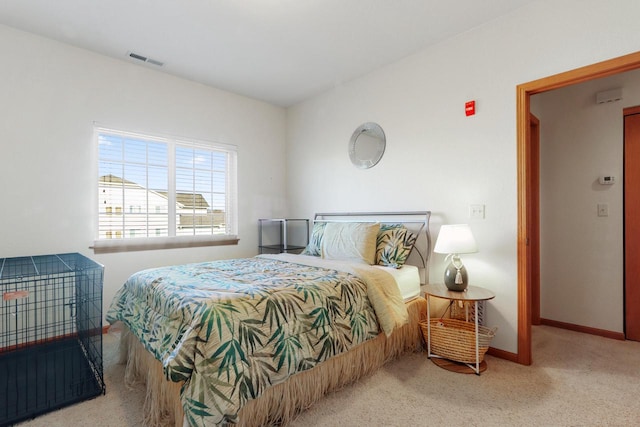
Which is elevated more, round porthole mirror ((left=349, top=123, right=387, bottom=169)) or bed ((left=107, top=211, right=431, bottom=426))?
round porthole mirror ((left=349, top=123, right=387, bottom=169))

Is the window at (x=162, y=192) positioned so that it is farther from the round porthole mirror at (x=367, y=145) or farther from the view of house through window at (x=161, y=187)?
the round porthole mirror at (x=367, y=145)

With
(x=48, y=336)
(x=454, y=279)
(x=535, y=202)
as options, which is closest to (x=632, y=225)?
(x=535, y=202)

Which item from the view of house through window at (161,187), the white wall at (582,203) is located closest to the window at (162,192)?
the view of house through window at (161,187)

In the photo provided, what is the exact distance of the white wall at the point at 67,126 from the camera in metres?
2.65

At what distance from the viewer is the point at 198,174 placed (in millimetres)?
3861

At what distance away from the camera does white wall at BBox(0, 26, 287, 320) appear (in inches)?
104

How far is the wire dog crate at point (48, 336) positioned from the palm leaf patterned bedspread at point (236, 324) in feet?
1.23

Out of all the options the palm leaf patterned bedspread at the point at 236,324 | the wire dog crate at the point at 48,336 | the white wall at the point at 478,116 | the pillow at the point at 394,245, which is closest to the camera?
the palm leaf patterned bedspread at the point at 236,324

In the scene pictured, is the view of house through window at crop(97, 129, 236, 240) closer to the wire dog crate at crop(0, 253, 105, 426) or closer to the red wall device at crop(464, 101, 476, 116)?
the wire dog crate at crop(0, 253, 105, 426)

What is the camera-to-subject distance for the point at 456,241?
2.38 m

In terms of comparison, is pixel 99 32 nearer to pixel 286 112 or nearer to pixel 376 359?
pixel 286 112

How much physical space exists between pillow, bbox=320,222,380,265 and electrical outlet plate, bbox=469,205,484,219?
2.63 ft

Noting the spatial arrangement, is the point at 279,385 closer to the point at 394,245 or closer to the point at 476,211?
the point at 394,245

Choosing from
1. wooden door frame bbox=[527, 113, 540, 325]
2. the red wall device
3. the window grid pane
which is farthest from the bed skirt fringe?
the red wall device
